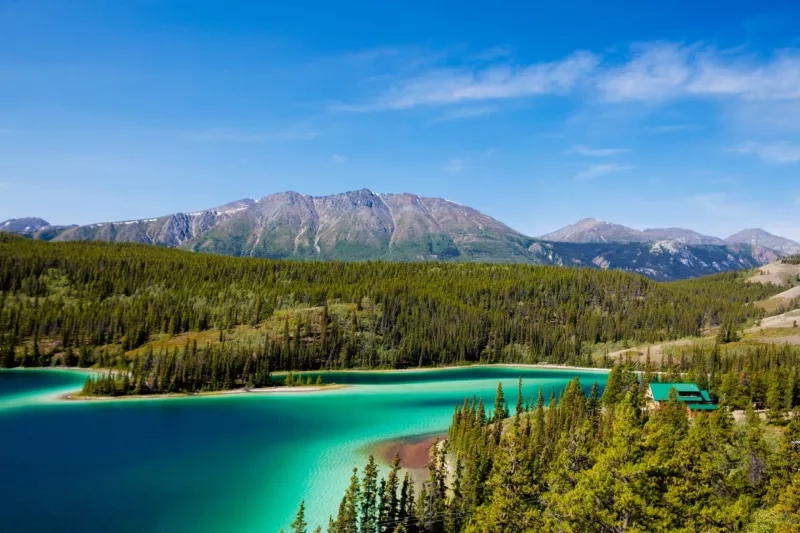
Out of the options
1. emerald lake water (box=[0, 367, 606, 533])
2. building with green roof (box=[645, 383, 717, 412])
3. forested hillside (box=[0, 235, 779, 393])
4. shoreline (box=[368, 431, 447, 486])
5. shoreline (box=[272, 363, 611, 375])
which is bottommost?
emerald lake water (box=[0, 367, 606, 533])

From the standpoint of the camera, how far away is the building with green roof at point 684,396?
3014 inches

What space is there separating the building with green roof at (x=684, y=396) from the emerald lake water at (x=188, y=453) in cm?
3049

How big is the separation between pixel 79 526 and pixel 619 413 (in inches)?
1568

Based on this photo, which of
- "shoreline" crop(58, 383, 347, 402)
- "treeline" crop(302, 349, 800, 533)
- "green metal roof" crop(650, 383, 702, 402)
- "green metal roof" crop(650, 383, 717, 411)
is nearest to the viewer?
"treeline" crop(302, 349, 800, 533)

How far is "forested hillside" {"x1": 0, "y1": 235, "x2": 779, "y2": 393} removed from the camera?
126750 millimetres

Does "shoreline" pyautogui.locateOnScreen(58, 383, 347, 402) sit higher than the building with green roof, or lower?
lower

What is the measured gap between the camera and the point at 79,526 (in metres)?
39.7

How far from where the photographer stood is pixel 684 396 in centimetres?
7825

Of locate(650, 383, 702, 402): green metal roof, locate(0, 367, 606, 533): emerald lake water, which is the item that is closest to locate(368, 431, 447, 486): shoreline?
locate(0, 367, 606, 533): emerald lake water

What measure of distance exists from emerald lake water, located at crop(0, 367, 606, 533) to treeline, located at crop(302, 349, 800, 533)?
7636 mm

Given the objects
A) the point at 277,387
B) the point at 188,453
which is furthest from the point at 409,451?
the point at 277,387

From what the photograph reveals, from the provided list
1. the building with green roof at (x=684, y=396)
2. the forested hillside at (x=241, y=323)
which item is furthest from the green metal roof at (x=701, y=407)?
the forested hillside at (x=241, y=323)

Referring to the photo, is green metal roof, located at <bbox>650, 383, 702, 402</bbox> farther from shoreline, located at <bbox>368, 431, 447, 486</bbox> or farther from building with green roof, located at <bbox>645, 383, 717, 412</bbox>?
shoreline, located at <bbox>368, 431, 447, 486</bbox>

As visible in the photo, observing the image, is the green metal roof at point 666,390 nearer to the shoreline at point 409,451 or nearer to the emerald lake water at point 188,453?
the emerald lake water at point 188,453
